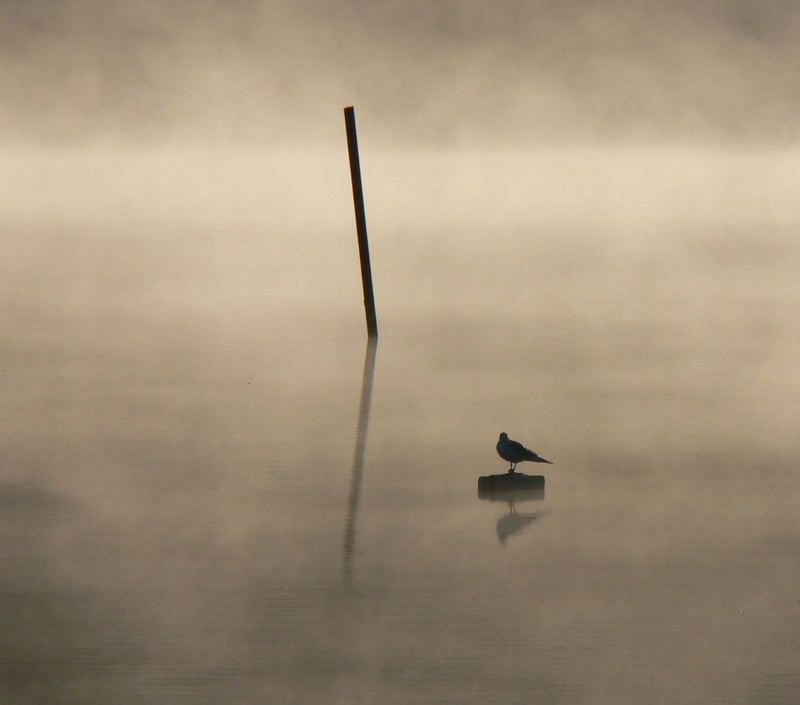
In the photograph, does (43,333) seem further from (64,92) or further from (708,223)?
(64,92)

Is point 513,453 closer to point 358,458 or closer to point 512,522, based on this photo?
point 512,522

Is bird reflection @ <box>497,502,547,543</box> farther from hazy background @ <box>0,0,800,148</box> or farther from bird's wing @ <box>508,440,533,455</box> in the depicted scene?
hazy background @ <box>0,0,800,148</box>

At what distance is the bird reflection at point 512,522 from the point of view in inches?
264

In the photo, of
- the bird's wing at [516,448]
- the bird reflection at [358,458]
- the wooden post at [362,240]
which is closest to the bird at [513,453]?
the bird's wing at [516,448]

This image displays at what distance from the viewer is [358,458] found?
26.9 feet

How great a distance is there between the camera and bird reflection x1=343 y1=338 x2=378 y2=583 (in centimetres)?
642

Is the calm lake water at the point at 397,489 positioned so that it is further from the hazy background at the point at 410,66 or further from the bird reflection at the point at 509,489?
the hazy background at the point at 410,66

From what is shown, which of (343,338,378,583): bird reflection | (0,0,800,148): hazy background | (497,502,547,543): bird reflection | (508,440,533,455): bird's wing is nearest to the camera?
(343,338,378,583): bird reflection

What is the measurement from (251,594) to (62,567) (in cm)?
82

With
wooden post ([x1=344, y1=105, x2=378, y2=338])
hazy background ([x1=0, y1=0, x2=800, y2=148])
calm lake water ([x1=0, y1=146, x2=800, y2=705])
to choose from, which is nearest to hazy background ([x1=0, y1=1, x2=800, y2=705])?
calm lake water ([x1=0, y1=146, x2=800, y2=705])

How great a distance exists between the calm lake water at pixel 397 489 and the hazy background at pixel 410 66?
5708 centimetres

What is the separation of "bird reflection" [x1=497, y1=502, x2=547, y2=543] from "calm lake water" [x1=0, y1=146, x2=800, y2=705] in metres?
0.02

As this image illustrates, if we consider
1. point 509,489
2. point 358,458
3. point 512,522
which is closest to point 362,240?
point 358,458

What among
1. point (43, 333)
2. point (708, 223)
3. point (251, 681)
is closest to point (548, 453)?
point (251, 681)
